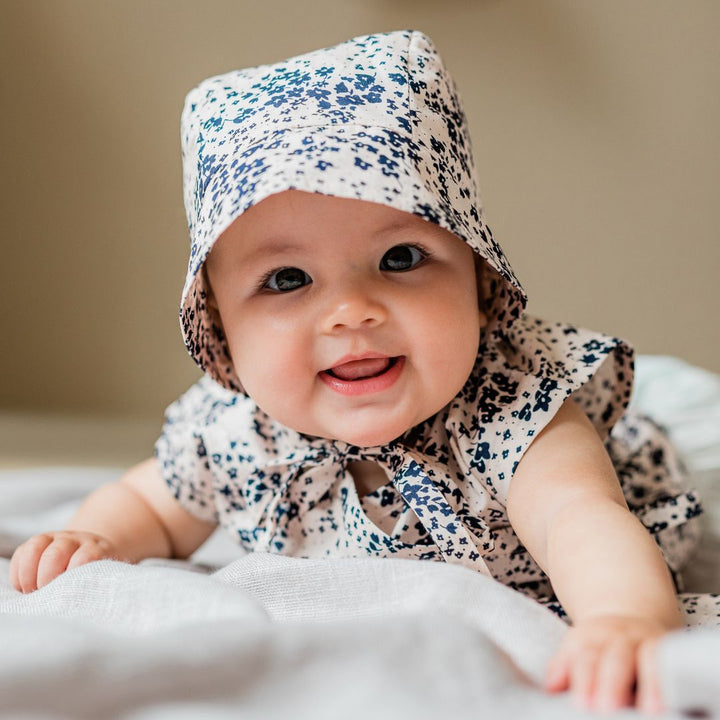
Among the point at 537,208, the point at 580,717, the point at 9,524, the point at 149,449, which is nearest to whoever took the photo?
the point at 580,717

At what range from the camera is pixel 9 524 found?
0.98 metres

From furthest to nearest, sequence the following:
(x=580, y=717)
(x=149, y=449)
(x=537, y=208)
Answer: (x=537, y=208), (x=149, y=449), (x=580, y=717)

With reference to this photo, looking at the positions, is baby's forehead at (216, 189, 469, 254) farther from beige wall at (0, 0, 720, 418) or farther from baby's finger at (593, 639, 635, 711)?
beige wall at (0, 0, 720, 418)

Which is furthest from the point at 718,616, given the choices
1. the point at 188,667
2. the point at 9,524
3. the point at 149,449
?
the point at 149,449

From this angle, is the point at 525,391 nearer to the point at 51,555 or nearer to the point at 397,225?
the point at 397,225

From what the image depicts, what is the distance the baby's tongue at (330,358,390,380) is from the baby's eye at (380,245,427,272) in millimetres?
68

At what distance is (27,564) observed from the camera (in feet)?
2.61

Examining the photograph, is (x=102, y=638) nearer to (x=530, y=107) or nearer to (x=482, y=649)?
(x=482, y=649)

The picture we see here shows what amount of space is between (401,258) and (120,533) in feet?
1.22

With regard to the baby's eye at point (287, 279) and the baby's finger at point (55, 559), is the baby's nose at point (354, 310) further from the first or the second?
the baby's finger at point (55, 559)

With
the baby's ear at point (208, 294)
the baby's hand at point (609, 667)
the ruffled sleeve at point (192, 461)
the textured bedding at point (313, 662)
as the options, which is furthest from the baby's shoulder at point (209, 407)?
the baby's hand at point (609, 667)

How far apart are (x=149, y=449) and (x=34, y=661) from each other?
1.02m

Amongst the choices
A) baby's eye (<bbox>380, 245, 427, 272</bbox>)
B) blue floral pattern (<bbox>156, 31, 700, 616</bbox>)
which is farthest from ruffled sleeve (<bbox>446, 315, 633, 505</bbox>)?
baby's eye (<bbox>380, 245, 427, 272</bbox>)

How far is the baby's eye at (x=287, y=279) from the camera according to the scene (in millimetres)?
735
